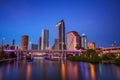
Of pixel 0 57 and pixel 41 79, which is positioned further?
pixel 0 57

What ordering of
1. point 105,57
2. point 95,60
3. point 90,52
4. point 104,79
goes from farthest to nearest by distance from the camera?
1. point 90,52
2. point 105,57
3. point 95,60
4. point 104,79

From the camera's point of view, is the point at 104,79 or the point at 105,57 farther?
the point at 105,57

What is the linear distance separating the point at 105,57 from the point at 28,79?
247 feet

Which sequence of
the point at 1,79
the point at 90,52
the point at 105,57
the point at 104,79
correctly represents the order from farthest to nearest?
the point at 90,52 → the point at 105,57 → the point at 104,79 → the point at 1,79

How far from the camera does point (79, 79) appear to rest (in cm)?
3209

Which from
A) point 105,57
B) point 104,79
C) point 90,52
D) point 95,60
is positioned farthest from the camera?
point 90,52

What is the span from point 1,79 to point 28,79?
16.8 feet

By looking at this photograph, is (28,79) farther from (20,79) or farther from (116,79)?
(116,79)

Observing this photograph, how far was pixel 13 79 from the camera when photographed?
3083cm

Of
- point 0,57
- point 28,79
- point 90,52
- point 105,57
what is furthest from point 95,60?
point 28,79

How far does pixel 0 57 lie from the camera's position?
99250mm

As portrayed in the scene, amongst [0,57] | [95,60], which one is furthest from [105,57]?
[0,57]

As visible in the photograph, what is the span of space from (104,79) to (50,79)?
11189 millimetres

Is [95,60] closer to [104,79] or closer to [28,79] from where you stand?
[104,79]
